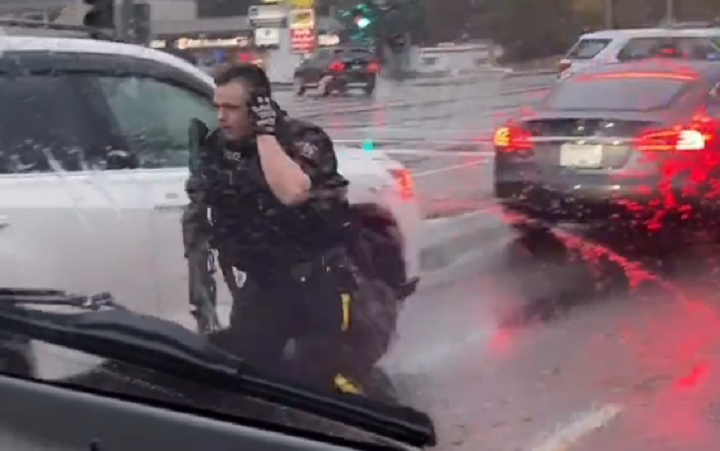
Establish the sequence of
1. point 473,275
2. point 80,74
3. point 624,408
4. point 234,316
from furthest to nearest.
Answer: point 473,275 < point 624,408 < point 80,74 < point 234,316

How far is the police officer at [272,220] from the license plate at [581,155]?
4.67m

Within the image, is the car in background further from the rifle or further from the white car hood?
the rifle

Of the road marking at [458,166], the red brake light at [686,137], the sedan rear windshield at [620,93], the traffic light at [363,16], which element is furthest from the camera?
the red brake light at [686,137]

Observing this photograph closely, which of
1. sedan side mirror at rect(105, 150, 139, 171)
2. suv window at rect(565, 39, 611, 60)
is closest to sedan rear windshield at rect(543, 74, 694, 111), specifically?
suv window at rect(565, 39, 611, 60)

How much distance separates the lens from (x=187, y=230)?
407 cm

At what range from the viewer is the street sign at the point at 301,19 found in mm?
4648

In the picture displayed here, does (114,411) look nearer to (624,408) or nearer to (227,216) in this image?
(227,216)

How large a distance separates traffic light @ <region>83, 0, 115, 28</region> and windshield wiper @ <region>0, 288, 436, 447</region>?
8.07ft

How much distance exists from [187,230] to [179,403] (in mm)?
1476

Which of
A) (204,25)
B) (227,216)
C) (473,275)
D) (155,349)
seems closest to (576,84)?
(473,275)

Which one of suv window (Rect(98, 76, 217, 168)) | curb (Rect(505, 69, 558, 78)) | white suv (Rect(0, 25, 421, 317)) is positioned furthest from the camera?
curb (Rect(505, 69, 558, 78))

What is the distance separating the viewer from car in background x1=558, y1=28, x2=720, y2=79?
583 centimetres

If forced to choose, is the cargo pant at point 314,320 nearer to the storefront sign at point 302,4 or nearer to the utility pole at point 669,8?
the storefront sign at point 302,4

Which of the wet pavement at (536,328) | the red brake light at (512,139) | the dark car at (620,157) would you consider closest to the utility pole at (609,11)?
the wet pavement at (536,328)
